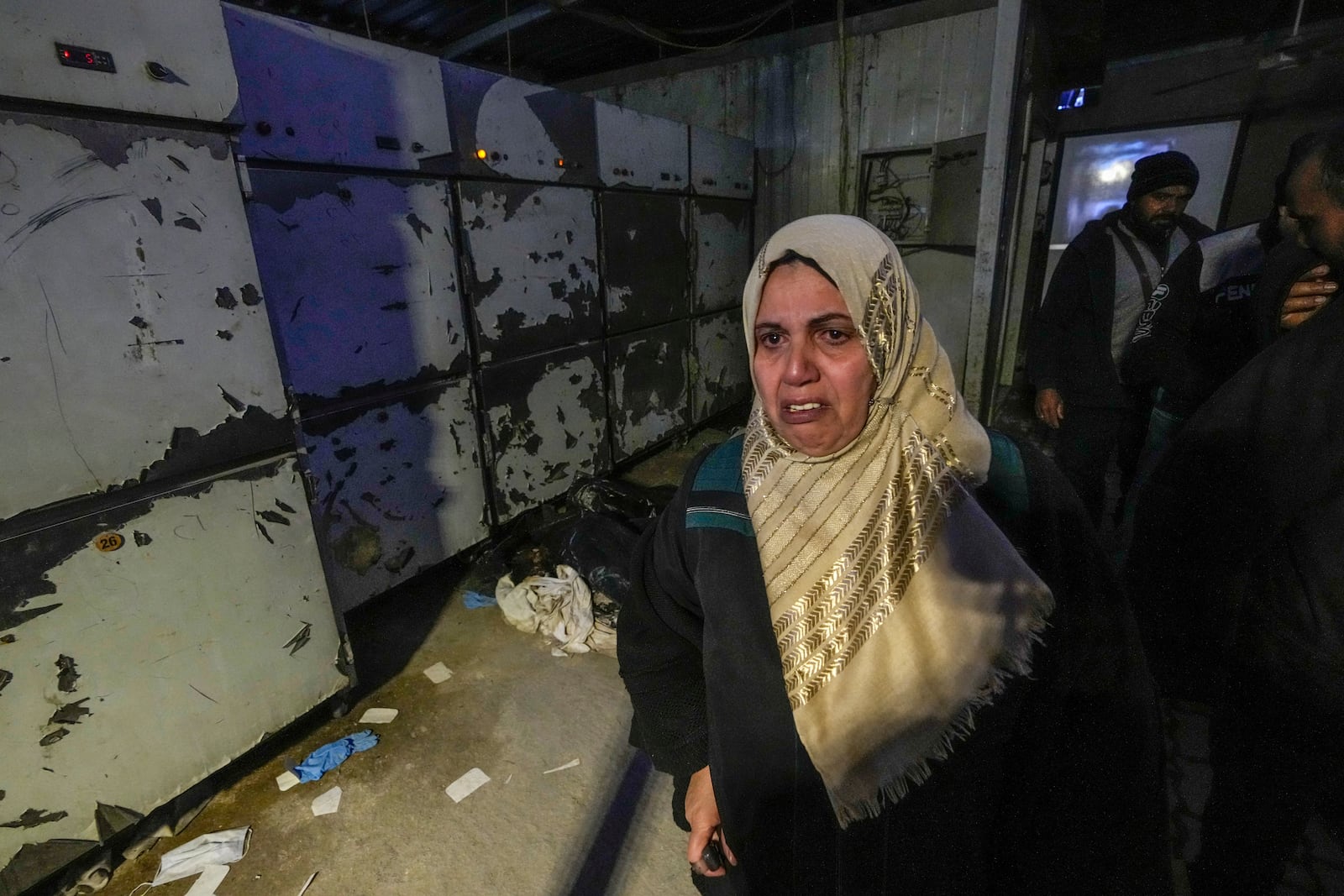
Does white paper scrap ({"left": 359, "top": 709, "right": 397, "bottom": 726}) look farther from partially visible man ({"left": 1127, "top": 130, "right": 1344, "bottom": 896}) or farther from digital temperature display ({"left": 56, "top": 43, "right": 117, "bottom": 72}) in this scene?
partially visible man ({"left": 1127, "top": 130, "right": 1344, "bottom": 896})

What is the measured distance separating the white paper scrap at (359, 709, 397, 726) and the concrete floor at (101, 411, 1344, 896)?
0.03 m

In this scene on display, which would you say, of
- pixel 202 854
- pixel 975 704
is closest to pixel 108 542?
pixel 202 854

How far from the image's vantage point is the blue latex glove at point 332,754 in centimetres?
204

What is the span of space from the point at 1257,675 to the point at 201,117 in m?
2.96

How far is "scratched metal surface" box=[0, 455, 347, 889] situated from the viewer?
4.89 ft

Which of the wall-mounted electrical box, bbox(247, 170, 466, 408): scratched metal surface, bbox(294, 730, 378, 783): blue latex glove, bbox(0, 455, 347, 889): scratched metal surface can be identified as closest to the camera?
bbox(0, 455, 347, 889): scratched metal surface

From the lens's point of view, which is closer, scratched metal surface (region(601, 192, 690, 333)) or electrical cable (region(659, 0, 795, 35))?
scratched metal surface (region(601, 192, 690, 333))

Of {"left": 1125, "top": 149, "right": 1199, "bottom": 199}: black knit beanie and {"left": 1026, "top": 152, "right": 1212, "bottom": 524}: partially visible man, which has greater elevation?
{"left": 1125, "top": 149, "right": 1199, "bottom": 199}: black knit beanie

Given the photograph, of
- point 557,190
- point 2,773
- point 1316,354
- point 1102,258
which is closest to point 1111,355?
point 1102,258

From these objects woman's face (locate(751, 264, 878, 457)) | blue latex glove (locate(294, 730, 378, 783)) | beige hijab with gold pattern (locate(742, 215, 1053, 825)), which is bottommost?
blue latex glove (locate(294, 730, 378, 783))

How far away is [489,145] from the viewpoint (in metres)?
2.94

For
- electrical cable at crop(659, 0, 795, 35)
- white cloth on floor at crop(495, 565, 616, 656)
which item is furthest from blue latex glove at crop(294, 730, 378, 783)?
electrical cable at crop(659, 0, 795, 35)

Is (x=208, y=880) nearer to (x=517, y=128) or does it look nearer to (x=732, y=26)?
(x=517, y=128)

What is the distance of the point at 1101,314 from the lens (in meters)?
2.73
